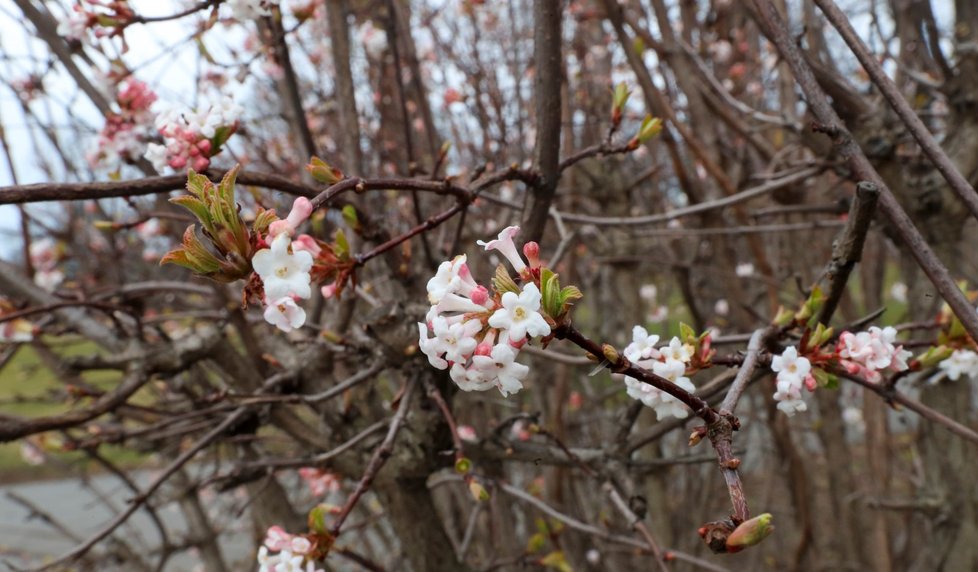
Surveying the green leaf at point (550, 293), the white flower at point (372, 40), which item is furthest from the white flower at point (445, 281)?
the white flower at point (372, 40)

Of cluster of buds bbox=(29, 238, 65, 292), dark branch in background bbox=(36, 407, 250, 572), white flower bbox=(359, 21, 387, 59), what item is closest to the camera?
dark branch in background bbox=(36, 407, 250, 572)

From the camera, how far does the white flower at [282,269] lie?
81cm

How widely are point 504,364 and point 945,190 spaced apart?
6.34ft

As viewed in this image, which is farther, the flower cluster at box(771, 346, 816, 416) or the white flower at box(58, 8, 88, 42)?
the white flower at box(58, 8, 88, 42)

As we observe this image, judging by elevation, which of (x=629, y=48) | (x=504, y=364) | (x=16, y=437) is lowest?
(x=504, y=364)

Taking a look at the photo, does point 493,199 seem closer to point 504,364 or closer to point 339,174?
point 339,174

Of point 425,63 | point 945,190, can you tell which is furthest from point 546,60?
point 425,63

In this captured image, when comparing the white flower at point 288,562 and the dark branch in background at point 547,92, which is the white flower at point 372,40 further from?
the white flower at point 288,562

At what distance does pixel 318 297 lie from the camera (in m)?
2.12

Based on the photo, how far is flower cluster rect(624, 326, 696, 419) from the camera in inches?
42.3

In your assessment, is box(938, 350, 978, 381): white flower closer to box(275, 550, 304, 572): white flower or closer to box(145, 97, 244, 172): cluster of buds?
box(275, 550, 304, 572): white flower

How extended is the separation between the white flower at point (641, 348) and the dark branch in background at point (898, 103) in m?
0.52

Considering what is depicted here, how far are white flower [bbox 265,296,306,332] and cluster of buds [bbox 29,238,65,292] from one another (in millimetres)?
3962

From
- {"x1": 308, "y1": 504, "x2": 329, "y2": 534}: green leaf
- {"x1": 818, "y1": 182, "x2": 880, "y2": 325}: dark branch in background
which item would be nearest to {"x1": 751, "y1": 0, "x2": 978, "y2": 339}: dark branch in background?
{"x1": 818, "y1": 182, "x2": 880, "y2": 325}: dark branch in background
